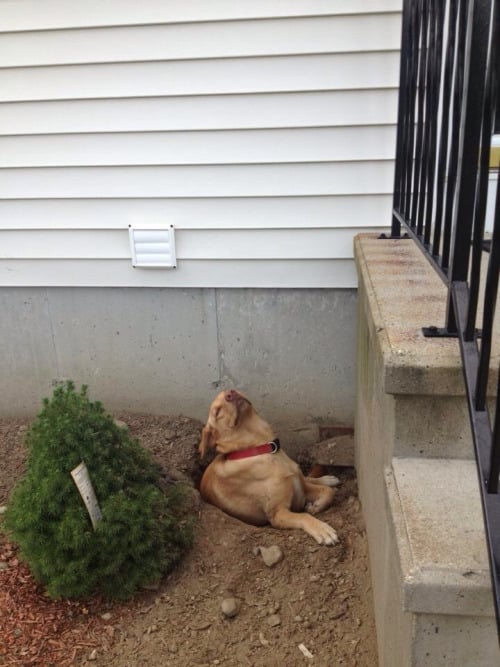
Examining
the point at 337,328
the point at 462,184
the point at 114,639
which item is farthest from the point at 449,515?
the point at 337,328

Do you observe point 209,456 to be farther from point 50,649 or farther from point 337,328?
point 50,649

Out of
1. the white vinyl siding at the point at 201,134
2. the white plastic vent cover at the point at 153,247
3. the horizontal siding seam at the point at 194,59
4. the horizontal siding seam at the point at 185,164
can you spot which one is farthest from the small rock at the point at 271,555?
the horizontal siding seam at the point at 194,59

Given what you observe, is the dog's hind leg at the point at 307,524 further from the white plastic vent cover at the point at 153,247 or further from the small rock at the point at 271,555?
the white plastic vent cover at the point at 153,247

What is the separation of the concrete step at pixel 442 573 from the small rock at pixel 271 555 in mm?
1034

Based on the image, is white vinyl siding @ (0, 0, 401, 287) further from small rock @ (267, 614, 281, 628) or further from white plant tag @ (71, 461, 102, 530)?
small rock @ (267, 614, 281, 628)

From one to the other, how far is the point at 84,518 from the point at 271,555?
0.82m

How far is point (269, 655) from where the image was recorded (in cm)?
217

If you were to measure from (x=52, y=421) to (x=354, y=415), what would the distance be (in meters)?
2.05

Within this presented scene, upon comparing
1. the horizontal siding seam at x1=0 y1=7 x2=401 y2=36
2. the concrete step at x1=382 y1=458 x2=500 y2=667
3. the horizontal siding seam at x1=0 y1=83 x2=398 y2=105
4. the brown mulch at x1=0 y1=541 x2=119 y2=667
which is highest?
the horizontal siding seam at x1=0 y1=7 x2=401 y2=36

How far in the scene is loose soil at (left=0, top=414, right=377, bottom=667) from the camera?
7.17 feet

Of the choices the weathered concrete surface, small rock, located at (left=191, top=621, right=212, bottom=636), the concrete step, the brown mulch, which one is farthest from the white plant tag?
the concrete step

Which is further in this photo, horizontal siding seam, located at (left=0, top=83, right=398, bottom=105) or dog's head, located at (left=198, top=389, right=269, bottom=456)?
horizontal siding seam, located at (left=0, top=83, right=398, bottom=105)

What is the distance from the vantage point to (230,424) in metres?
3.11

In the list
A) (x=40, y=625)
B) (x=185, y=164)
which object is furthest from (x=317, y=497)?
(x=185, y=164)
